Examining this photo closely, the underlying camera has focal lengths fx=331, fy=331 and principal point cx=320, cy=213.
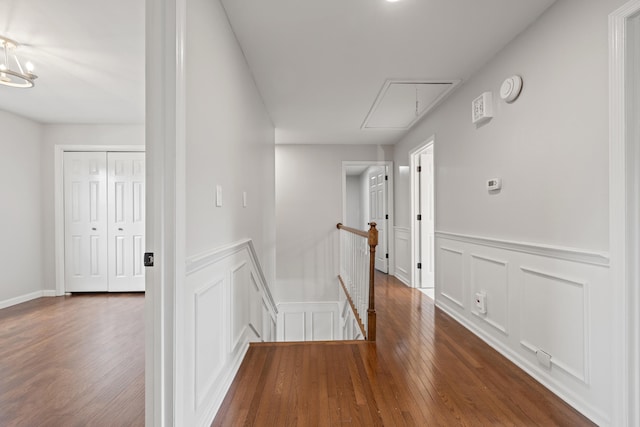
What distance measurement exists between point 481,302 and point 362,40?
2311 millimetres

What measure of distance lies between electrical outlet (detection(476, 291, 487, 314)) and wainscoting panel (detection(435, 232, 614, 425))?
3 cm

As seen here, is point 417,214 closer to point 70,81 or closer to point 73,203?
point 70,81

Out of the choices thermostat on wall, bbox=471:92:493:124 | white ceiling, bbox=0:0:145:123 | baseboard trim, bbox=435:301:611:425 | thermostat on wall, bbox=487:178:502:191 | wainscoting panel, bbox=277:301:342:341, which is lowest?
wainscoting panel, bbox=277:301:342:341

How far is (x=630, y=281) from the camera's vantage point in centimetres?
154

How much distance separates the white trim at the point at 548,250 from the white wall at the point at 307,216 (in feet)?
9.80

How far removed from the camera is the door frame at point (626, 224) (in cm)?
153

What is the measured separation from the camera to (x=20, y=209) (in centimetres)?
431

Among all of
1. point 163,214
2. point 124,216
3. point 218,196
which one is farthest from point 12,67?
point 163,214

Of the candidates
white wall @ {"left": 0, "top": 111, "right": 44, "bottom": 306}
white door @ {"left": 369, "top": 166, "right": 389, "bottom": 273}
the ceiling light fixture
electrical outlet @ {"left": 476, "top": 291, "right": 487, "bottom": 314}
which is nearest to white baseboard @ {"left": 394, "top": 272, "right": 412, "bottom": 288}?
white door @ {"left": 369, "top": 166, "right": 389, "bottom": 273}

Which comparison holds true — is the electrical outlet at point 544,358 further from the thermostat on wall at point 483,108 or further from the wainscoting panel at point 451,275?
the thermostat on wall at point 483,108

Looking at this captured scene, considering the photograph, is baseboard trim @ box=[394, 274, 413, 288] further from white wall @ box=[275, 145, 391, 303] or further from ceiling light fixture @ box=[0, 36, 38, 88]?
ceiling light fixture @ box=[0, 36, 38, 88]

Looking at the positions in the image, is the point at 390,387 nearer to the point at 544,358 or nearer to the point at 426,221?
the point at 544,358

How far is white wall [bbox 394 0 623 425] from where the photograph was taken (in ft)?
5.65

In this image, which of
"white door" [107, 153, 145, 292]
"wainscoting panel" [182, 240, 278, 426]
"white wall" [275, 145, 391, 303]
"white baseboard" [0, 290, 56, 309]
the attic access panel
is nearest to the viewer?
"wainscoting panel" [182, 240, 278, 426]
